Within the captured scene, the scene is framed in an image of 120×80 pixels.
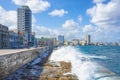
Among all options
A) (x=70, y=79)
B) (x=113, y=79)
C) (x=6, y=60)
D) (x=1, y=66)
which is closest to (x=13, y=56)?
(x=6, y=60)

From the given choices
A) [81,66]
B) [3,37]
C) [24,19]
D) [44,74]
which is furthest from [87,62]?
[24,19]

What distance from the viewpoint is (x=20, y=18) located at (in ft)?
520

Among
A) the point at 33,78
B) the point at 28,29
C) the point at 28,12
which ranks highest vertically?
the point at 28,12

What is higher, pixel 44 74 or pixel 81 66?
pixel 81 66

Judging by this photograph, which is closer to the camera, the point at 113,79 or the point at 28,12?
the point at 113,79

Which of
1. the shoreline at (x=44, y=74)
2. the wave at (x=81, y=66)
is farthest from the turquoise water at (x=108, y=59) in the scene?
the shoreline at (x=44, y=74)

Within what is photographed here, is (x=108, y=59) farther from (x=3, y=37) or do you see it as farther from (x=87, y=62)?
(x=3, y=37)

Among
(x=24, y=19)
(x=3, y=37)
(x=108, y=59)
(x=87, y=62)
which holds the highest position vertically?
(x=24, y=19)

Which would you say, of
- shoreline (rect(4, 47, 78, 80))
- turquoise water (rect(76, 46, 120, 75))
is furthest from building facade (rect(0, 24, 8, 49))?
shoreline (rect(4, 47, 78, 80))

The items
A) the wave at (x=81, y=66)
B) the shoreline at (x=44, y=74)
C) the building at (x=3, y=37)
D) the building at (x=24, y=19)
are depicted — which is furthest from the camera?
the building at (x=24, y=19)

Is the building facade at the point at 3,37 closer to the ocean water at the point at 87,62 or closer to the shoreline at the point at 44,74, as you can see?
the ocean water at the point at 87,62

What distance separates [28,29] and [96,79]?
143m

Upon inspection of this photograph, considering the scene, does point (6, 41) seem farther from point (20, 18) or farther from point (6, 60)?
point (20, 18)

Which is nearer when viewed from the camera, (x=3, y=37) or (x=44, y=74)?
(x=44, y=74)
